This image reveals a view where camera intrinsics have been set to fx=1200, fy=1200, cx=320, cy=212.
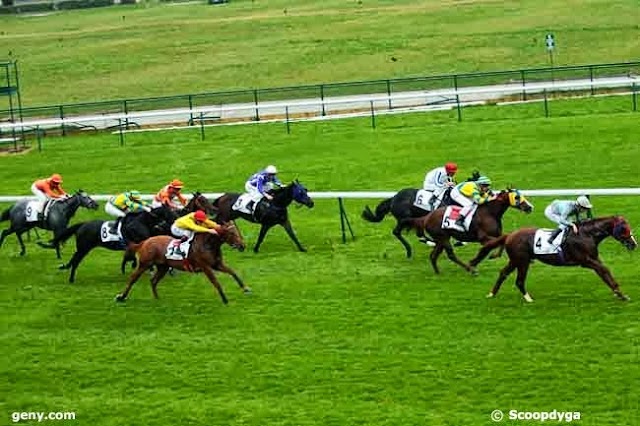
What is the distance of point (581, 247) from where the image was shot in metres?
15.5

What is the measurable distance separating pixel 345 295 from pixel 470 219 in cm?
214

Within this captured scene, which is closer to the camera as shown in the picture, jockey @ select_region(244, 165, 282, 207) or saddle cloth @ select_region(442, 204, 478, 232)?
saddle cloth @ select_region(442, 204, 478, 232)

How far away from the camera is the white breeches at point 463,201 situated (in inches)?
689

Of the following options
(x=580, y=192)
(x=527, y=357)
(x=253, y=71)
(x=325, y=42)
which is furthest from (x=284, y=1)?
(x=527, y=357)

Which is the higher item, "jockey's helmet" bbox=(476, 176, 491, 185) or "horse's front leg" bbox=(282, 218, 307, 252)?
"jockey's helmet" bbox=(476, 176, 491, 185)

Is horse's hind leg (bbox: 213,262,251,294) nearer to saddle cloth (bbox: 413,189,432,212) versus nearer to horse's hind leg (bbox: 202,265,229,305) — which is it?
horse's hind leg (bbox: 202,265,229,305)

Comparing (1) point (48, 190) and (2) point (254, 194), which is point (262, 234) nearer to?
(2) point (254, 194)

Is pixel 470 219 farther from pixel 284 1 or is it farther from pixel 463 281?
pixel 284 1

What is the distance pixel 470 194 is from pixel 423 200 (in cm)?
165

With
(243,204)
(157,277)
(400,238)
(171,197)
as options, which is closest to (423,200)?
(400,238)

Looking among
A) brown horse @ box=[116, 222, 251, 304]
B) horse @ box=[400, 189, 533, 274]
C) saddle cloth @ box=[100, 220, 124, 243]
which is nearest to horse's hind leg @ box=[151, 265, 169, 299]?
brown horse @ box=[116, 222, 251, 304]

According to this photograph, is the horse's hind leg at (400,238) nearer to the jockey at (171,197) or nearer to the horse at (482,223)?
the horse at (482,223)

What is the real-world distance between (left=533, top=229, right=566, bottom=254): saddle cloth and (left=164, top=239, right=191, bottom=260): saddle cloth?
477 cm

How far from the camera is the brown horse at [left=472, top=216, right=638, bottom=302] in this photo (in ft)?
50.4
